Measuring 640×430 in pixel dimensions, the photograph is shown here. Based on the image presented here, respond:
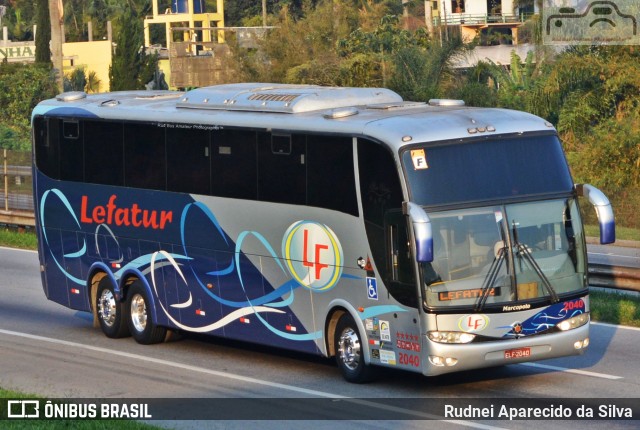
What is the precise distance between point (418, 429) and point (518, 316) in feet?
6.74

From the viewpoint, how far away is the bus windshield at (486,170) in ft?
44.3

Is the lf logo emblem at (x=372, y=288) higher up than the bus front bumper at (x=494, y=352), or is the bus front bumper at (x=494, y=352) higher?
the lf logo emblem at (x=372, y=288)

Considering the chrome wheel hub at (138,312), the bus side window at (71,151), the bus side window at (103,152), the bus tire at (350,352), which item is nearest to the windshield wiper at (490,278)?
the bus tire at (350,352)

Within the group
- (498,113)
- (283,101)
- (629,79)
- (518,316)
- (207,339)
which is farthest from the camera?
(629,79)

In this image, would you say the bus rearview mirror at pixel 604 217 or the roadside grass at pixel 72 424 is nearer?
the roadside grass at pixel 72 424

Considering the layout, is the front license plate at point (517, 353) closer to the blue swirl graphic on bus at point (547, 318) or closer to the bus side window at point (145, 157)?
the blue swirl graphic on bus at point (547, 318)

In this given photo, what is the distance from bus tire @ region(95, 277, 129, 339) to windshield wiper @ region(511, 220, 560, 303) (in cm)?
720

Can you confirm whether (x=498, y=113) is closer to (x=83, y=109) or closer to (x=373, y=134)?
(x=373, y=134)

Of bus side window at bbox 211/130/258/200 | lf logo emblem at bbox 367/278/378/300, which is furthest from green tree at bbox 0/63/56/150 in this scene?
lf logo emblem at bbox 367/278/378/300

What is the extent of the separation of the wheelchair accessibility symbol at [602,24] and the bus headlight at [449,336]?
96.5 feet

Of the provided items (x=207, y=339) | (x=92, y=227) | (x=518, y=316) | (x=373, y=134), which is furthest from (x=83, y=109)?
(x=518, y=316)

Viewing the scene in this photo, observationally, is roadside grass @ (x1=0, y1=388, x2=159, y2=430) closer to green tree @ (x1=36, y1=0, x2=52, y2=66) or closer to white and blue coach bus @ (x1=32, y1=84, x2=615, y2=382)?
white and blue coach bus @ (x1=32, y1=84, x2=615, y2=382)

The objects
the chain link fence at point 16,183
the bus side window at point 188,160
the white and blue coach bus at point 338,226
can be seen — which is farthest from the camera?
the chain link fence at point 16,183

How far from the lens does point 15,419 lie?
505 inches
